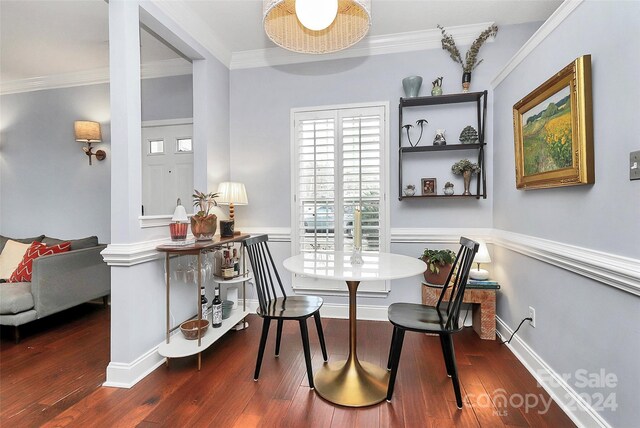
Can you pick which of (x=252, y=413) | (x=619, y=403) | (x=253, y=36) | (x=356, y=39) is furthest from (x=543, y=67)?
(x=252, y=413)

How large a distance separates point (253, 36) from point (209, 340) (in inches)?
112

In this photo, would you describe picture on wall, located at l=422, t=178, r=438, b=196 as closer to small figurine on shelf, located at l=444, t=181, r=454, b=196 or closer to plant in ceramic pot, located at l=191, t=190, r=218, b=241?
small figurine on shelf, located at l=444, t=181, r=454, b=196

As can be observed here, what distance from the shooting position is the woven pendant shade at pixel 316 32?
1.89 m

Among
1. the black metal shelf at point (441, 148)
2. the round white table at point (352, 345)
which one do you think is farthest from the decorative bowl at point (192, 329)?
the black metal shelf at point (441, 148)

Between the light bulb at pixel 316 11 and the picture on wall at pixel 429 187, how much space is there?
1766mm

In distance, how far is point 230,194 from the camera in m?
2.92

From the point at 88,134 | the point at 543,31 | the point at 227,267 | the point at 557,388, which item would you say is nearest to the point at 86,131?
the point at 88,134

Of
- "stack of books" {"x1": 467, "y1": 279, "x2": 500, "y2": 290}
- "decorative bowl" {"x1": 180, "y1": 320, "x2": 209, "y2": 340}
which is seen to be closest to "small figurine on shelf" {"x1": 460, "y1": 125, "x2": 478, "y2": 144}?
"stack of books" {"x1": 467, "y1": 279, "x2": 500, "y2": 290}

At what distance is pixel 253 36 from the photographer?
9.73ft

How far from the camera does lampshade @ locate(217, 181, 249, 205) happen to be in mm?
2904

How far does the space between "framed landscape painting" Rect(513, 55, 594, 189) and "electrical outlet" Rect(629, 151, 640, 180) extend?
248mm

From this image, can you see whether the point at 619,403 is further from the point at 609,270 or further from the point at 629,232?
the point at 629,232

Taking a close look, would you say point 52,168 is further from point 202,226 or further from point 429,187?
point 429,187

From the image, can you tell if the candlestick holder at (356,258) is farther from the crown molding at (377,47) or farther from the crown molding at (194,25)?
the crown molding at (194,25)
